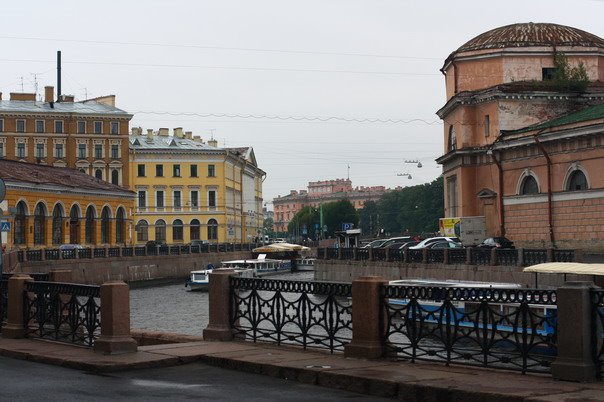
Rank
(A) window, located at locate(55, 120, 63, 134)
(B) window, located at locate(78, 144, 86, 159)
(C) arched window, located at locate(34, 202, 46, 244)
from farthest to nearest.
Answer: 1. (B) window, located at locate(78, 144, 86, 159)
2. (A) window, located at locate(55, 120, 63, 134)
3. (C) arched window, located at locate(34, 202, 46, 244)

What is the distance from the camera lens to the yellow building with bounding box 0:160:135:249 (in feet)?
178

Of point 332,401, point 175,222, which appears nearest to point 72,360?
point 332,401

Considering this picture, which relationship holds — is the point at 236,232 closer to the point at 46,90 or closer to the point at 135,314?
the point at 46,90

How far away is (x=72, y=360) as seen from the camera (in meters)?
12.8

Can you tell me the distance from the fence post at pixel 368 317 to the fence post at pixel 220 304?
8.96 feet

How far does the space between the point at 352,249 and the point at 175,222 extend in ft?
172

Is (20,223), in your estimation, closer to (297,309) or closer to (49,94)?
(49,94)

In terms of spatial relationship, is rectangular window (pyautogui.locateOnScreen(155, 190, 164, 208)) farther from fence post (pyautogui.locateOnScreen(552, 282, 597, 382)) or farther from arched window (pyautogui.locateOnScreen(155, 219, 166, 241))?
fence post (pyautogui.locateOnScreen(552, 282, 597, 382))

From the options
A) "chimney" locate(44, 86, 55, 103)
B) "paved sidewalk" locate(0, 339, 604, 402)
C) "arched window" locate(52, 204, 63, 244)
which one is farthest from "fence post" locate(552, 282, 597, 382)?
"chimney" locate(44, 86, 55, 103)

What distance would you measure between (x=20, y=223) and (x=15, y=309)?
4039 centimetres

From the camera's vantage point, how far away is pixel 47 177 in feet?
196

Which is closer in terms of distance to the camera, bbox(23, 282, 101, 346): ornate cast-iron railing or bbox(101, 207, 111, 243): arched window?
bbox(23, 282, 101, 346): ornate cast-iron railing

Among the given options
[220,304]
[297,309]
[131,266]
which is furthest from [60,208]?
[297,309]

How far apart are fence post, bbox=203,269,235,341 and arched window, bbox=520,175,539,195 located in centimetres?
3259
